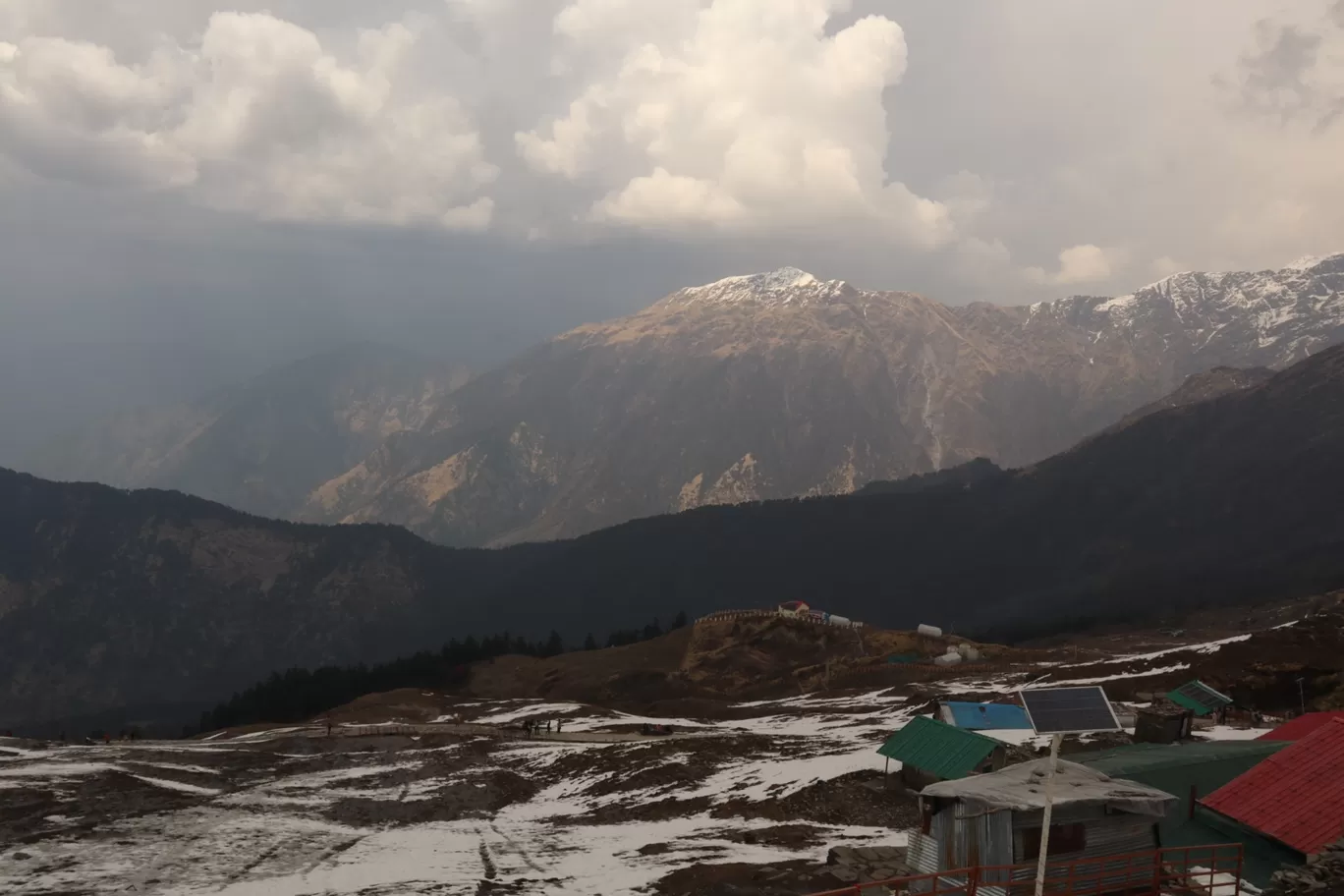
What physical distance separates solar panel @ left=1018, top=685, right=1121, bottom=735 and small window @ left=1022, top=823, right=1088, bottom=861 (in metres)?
13.2

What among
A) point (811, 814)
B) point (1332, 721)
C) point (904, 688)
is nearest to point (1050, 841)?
point (1332, 721)

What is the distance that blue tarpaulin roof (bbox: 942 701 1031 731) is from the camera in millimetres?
50438

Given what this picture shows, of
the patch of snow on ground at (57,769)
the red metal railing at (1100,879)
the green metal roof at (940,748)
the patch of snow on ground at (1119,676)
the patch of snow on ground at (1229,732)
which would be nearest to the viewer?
the red metal railing at (1100,879)

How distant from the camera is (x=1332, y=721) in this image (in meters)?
30.4

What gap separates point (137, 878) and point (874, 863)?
3073 centimetres

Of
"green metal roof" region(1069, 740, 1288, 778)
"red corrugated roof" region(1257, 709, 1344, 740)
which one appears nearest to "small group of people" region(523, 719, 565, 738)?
"green metal roof" region(1069, 740, 1288, 778)

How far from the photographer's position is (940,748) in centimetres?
4153

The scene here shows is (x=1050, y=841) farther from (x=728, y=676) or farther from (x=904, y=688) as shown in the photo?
(x=728, y=676)

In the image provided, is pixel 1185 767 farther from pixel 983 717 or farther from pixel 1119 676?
pixel 1119 676

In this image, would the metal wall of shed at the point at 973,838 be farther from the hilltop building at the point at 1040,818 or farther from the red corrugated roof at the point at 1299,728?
the red corrugated roof at the point at 1299,728

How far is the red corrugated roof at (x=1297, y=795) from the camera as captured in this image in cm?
2766

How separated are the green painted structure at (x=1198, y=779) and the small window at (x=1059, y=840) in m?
4.30

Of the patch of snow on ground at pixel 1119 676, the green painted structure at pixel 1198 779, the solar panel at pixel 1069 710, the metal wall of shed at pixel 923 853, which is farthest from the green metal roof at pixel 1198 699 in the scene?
the patch of snow on ground at pixel 1119 676

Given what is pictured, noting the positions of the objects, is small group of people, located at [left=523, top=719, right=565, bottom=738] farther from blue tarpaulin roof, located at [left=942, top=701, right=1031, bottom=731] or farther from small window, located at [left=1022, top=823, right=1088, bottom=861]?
small window, located at [left=1022, top=823, right=1088, bottom=861]
